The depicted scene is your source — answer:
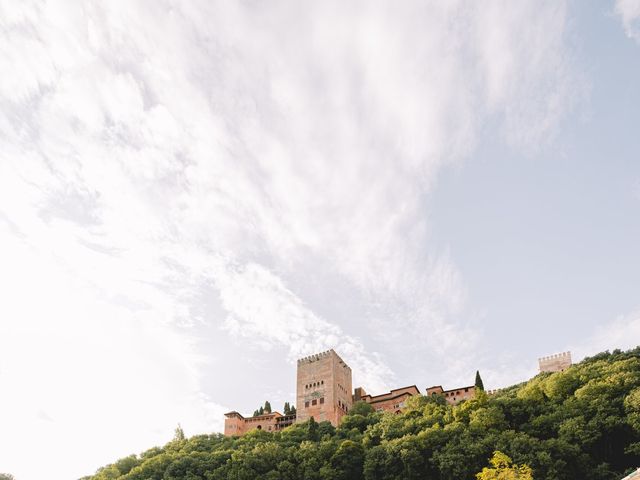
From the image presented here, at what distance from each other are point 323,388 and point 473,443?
39.6m

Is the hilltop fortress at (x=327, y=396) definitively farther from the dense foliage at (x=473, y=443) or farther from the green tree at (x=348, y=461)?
the green tree at (x=348, y=461)

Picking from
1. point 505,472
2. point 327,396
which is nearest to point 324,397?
point 327,396

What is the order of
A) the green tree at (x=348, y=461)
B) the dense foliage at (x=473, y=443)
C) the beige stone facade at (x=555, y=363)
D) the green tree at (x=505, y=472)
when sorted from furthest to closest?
the beige stone facade at (x=555, y=363) < the green tree at (x=348, y=461) < the dense foliage at (x=473, y=443) < the green tree at (x=505, y=472)

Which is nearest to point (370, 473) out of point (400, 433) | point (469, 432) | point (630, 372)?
point (400, 433)

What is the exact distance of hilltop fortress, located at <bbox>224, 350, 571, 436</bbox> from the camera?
3295 inches

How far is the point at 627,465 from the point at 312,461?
30405 mm

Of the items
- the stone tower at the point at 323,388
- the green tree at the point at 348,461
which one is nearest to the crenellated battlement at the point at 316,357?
the stone tower at the point at 323,388

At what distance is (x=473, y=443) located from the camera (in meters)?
53.2

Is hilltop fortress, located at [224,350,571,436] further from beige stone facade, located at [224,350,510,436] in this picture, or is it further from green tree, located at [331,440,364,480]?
green tree, located at [331,440,364,480]

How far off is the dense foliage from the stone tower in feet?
35.1

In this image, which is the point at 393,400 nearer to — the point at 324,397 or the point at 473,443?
the point at 324,397

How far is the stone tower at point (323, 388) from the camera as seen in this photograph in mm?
87562

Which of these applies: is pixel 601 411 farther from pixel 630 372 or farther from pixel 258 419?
pixel 258 419

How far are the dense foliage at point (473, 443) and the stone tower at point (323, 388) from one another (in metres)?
10.7
